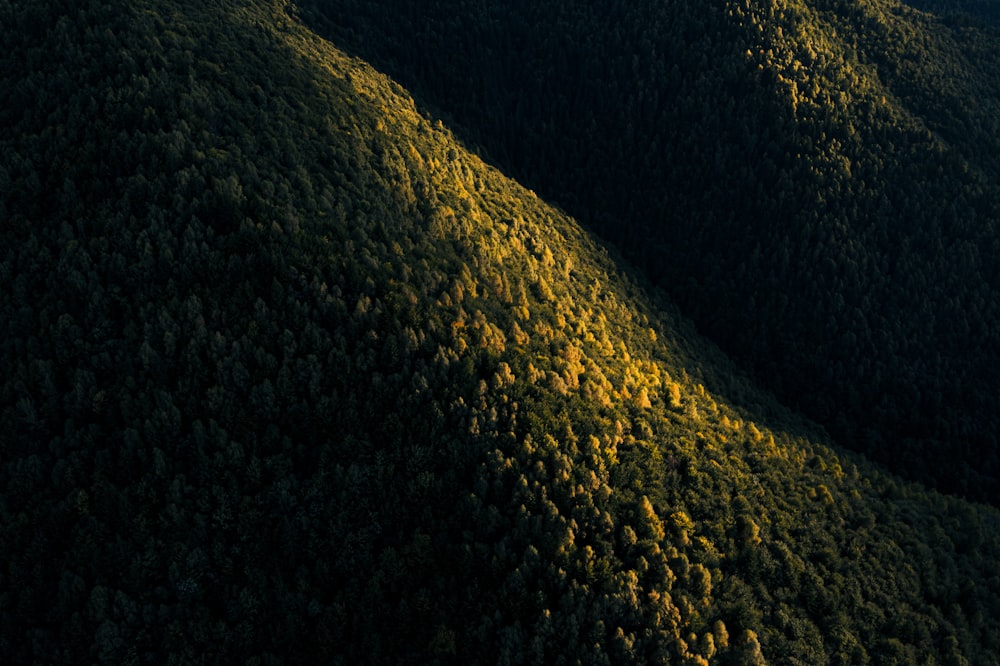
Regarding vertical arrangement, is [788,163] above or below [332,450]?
above

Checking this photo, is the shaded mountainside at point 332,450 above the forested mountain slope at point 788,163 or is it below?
below

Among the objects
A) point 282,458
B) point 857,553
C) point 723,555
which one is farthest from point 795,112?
point 282,458

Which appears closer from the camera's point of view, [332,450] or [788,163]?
[332,450]

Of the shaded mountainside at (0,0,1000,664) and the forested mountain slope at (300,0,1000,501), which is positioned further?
the forested mountain slope at (300,0,1000,501)

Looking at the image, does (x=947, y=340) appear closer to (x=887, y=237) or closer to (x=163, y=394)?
(x=887, y=237)

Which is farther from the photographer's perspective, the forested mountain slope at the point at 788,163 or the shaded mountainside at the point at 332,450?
the forested mountain slope at the point at 788,163

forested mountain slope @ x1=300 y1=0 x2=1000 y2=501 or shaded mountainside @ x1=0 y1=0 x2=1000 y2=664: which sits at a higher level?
forested mountain slope @ x1=300 y1=0 x2=1000 y2=501
